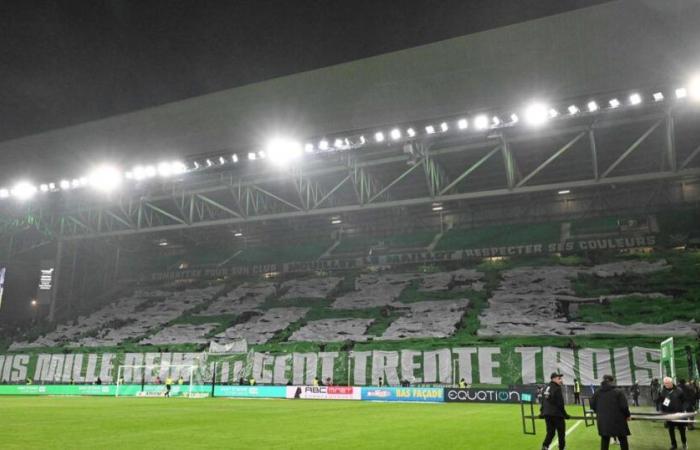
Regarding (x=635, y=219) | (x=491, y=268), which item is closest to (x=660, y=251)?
(x=635, y=219)

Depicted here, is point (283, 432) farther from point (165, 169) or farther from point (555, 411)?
point (165, 169)

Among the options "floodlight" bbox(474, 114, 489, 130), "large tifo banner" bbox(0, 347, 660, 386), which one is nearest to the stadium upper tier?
"large tifo banner" bbox(0, 347, 660, 386)

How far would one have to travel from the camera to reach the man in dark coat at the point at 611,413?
9055mm

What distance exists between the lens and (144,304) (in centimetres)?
5016

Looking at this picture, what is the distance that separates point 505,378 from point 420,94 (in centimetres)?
1942

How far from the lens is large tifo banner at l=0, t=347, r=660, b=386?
27.9 m

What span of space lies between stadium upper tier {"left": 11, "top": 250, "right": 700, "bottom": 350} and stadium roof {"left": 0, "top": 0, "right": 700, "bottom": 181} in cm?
1914

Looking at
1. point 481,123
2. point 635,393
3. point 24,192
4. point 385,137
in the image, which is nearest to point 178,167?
point 24,192

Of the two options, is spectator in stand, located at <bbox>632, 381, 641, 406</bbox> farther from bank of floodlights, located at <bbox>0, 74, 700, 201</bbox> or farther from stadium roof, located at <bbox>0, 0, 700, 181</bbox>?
stadium roof, located at <bbox>0, 0, 700, 181</bbox>

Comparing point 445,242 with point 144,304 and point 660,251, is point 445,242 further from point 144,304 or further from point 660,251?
point 144,304

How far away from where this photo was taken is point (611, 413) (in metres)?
9.10

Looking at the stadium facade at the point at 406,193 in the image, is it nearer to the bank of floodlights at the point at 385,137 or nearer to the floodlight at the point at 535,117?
the bank of floodlights at the point at 385,137

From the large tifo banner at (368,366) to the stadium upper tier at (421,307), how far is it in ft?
7.61

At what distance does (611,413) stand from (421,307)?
29499 millimetres
